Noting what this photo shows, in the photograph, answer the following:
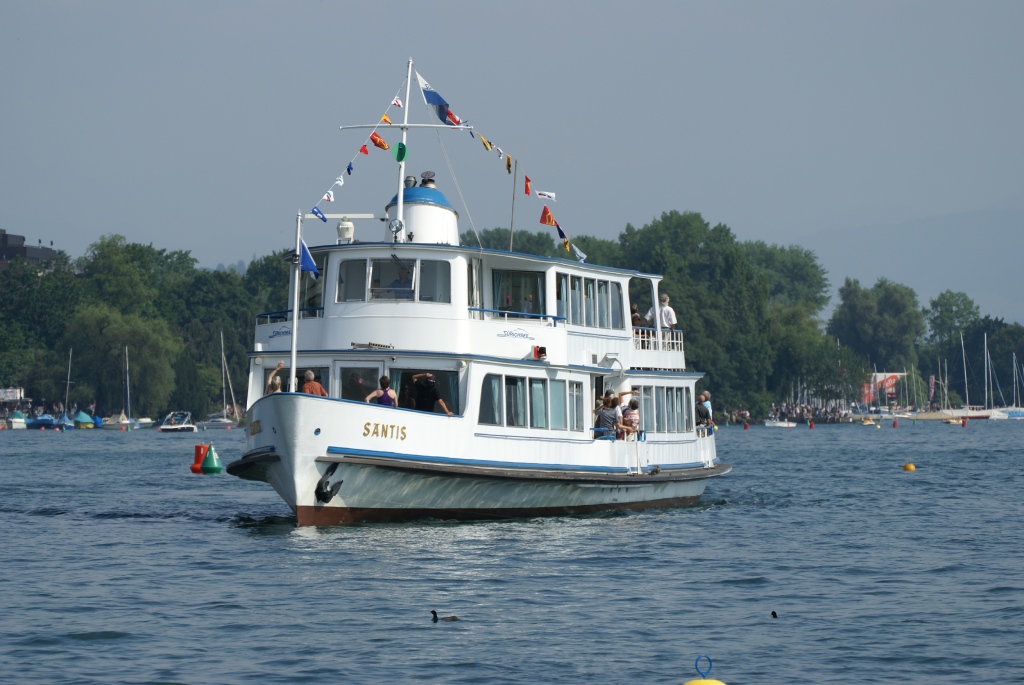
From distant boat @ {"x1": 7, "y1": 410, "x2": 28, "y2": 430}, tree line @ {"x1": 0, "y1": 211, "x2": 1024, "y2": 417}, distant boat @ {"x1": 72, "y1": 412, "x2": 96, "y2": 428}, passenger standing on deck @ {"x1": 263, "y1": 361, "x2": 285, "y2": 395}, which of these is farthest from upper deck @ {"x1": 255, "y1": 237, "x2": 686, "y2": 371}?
distant boat @ {"x1": 7, "y1": 410, "x2": 28, "y2": 430}

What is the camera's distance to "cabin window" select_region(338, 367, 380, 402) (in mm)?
25547

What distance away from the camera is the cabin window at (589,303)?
29.3 m

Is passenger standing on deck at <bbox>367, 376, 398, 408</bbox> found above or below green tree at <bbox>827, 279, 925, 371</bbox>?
below

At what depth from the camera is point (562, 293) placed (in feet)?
93.7

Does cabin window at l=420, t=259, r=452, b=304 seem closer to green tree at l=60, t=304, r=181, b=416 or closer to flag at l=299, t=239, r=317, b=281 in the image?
flag at l=299, t=239, r=317, b=281

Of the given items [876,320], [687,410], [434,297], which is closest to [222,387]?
[876,320]

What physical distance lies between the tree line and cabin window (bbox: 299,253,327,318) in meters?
83.8

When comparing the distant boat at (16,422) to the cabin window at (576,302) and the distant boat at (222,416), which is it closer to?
the distant boat at (222,416)

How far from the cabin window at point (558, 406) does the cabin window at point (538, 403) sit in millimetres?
231

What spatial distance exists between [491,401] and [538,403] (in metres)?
1.39

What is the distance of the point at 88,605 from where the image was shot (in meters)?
18.0

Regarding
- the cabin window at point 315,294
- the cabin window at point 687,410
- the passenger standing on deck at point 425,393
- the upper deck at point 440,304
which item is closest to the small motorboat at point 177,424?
the cabin window at point 687,410

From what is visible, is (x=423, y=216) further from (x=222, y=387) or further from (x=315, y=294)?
(x=222, y=387)

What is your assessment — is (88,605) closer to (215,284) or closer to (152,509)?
(152,509)
